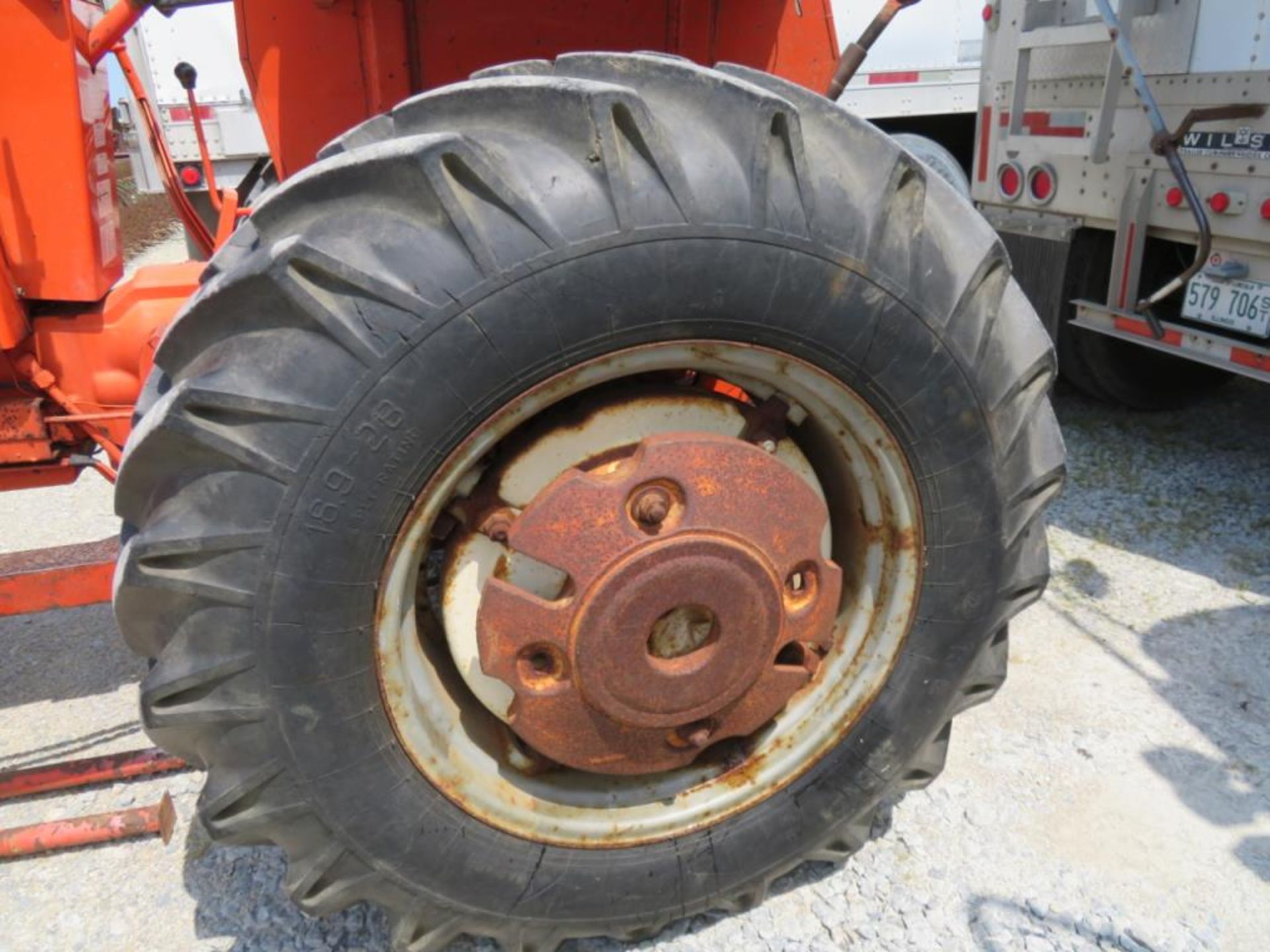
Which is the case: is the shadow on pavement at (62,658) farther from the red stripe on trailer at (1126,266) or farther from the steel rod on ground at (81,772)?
the red stripe on trailer at (1126,266)

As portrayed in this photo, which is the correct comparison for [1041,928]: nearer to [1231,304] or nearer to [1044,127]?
[1231,304]

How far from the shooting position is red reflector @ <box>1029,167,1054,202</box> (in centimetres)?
471

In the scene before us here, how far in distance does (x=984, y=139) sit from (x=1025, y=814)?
384cm

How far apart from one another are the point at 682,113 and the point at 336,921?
1.81 meters

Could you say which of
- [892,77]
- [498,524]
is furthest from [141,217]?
[498,524]

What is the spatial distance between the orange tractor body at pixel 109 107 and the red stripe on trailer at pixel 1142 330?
2.48 meters

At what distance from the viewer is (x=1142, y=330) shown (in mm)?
4328

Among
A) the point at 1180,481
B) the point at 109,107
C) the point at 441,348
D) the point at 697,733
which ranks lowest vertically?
the point at 1180,481

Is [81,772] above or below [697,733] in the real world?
below

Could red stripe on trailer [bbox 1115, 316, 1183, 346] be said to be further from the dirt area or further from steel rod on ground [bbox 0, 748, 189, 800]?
the dirt area

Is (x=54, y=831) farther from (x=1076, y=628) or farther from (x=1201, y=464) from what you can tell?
(x=1201, y=464)

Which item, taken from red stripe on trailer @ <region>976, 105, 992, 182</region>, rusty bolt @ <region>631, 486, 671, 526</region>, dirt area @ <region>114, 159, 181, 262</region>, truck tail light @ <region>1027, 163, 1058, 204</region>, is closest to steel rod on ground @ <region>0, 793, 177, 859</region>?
rusty bolt @ <region>631, 486, 671, 526</region>

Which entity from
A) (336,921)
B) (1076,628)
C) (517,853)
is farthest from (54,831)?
(1076,628)

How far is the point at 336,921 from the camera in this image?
7.01 ft
